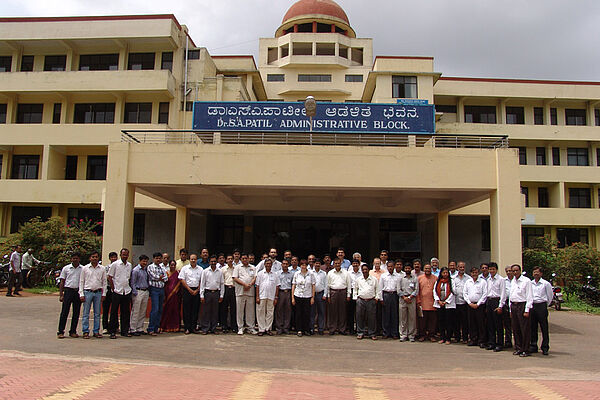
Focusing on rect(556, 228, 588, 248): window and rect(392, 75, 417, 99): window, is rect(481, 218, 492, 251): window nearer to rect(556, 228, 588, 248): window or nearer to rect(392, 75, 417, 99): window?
rect(392, 75, 417, 99): window

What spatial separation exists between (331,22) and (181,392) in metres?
33.7

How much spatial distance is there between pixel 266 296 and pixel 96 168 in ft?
61.4

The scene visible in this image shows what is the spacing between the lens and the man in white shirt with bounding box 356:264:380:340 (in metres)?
8.82

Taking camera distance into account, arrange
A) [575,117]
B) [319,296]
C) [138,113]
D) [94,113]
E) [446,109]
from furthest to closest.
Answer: [575,117] → [446,109] → [94,113] → [138,113] → [319,296]

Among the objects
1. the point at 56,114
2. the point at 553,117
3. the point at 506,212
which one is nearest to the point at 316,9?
the point at 553,117

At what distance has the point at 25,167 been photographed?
24391 mm

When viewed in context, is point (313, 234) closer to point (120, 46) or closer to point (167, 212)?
point (167, 212)

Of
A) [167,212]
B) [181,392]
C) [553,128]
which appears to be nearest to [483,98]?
[553,128]

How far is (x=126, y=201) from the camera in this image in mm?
10789

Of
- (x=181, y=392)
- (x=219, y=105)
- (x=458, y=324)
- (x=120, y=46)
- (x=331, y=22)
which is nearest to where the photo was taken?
(x=181, y=392)

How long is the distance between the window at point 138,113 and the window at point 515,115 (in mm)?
21682

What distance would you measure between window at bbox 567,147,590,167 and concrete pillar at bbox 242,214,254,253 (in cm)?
2111

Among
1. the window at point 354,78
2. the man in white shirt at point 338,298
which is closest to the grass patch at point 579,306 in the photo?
the man in white shirt at point 338,298

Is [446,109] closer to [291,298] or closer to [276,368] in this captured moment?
[291,298]
